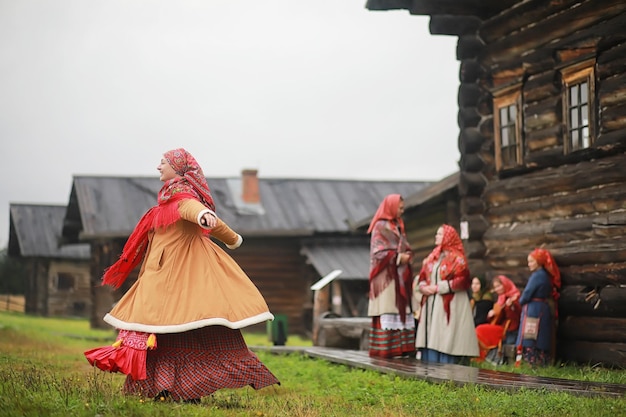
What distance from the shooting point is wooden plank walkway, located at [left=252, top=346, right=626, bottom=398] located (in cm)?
776

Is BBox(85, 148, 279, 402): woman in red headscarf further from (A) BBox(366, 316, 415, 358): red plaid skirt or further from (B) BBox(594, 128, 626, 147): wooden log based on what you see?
(B) BBox(594, 128, 626, 147): wooden log

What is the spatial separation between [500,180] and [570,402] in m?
6.67

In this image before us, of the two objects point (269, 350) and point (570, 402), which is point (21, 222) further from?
point (570, 402)

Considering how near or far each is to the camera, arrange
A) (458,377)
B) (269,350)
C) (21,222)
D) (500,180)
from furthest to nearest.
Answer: (21,222), (269,350), (500,180), (458,377)

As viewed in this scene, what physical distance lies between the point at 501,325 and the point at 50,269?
3074 centimetres

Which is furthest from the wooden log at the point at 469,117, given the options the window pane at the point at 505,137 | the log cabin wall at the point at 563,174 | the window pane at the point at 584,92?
the window pane at the point at 584,92

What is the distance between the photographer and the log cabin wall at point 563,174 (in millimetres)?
10930

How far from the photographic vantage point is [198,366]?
302 inches

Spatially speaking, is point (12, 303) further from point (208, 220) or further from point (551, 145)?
point (208, 220)

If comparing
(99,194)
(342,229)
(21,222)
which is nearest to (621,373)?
(342,229)

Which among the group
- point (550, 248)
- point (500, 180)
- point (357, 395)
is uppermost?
point (500, 180)

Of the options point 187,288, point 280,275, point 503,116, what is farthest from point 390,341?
point 280,275

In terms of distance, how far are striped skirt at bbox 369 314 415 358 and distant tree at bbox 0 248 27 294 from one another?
1336 inches

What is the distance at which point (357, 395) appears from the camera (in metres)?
8.36
